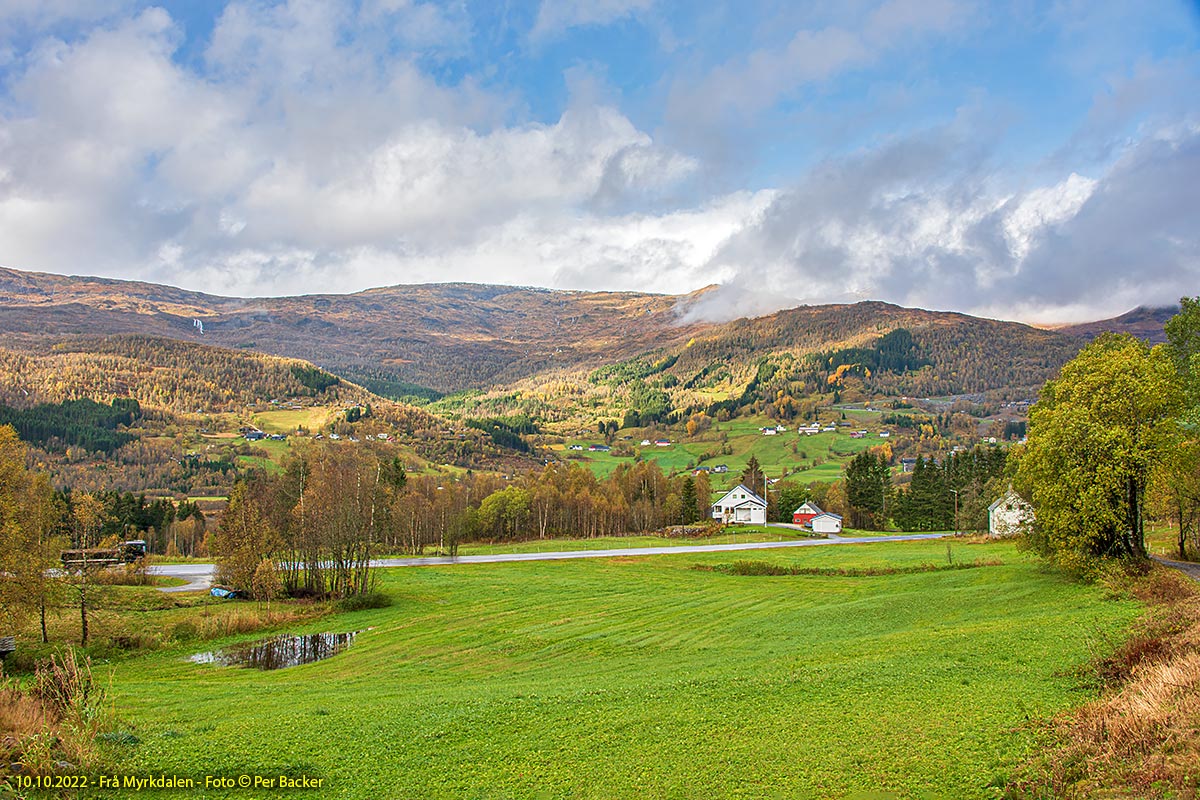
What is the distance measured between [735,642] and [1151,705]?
1839 centimetres

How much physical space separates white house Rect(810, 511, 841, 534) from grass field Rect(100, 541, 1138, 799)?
70.2 metres

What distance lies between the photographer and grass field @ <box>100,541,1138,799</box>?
1152cm

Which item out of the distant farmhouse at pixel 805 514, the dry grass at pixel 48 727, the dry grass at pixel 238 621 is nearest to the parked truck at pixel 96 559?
the dry grass at pixel 238 621

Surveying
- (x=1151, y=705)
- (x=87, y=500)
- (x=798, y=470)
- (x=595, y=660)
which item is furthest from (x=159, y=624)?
(x=798, y=470)

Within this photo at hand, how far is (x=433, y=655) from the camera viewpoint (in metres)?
28.8

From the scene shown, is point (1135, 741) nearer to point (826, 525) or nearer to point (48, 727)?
point (48, 727)

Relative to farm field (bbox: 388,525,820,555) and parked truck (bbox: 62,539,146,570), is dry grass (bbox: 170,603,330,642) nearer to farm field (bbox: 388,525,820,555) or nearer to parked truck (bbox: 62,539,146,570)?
parked truck (bbox: 62,539,146,570)

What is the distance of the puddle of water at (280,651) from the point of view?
30.0 metres

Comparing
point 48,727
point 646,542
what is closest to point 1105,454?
point 48,727

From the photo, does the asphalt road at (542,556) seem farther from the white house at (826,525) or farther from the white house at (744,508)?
the white house at (744,508)

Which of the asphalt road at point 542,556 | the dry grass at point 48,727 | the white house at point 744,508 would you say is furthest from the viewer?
the white house at point 744,508

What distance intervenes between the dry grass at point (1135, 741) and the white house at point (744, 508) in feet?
343

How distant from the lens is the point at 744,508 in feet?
386

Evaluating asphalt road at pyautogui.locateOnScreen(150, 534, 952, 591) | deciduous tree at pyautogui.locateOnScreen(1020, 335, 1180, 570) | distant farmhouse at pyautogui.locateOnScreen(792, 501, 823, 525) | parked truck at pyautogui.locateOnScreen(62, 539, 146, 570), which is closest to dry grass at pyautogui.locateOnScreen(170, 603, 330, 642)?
parked truck at pyautogui.locateOnScreen(62, 539, 146, 570)
